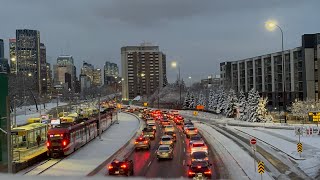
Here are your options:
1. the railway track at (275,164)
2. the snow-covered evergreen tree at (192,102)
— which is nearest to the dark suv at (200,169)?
the railway track at (275,164)

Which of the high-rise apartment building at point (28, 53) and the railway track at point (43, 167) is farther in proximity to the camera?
→ the high-rise apartment building at point (28, 53)

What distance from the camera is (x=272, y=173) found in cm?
2592

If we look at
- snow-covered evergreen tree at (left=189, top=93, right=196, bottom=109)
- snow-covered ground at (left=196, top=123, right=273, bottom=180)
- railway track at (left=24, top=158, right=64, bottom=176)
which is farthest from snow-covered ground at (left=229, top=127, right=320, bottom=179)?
snow-covered evergreen tree at (left=189, top=93, right=196, bottom=109)

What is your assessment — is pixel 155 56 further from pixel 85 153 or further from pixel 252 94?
pixel 85 153

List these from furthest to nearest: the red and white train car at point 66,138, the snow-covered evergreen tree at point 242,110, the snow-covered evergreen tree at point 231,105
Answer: the snow-covered evergreen tree at point 231,105
the snow-covered evergreen tree at point 242,110
the red and white train car at point 66,138

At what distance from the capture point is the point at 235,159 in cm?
3158

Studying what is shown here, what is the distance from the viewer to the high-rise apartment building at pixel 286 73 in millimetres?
101000

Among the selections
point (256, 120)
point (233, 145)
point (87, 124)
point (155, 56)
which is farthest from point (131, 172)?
point (155, 56)

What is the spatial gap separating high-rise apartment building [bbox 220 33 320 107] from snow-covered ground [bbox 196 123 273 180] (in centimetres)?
4030

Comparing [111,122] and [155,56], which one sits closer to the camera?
[111,122]

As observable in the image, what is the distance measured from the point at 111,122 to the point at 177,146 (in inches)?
1112

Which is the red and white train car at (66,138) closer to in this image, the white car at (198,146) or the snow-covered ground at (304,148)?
the white car at (198,146)

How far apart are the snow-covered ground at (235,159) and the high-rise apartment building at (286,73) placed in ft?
132

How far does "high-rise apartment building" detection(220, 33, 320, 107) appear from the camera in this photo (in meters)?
101
